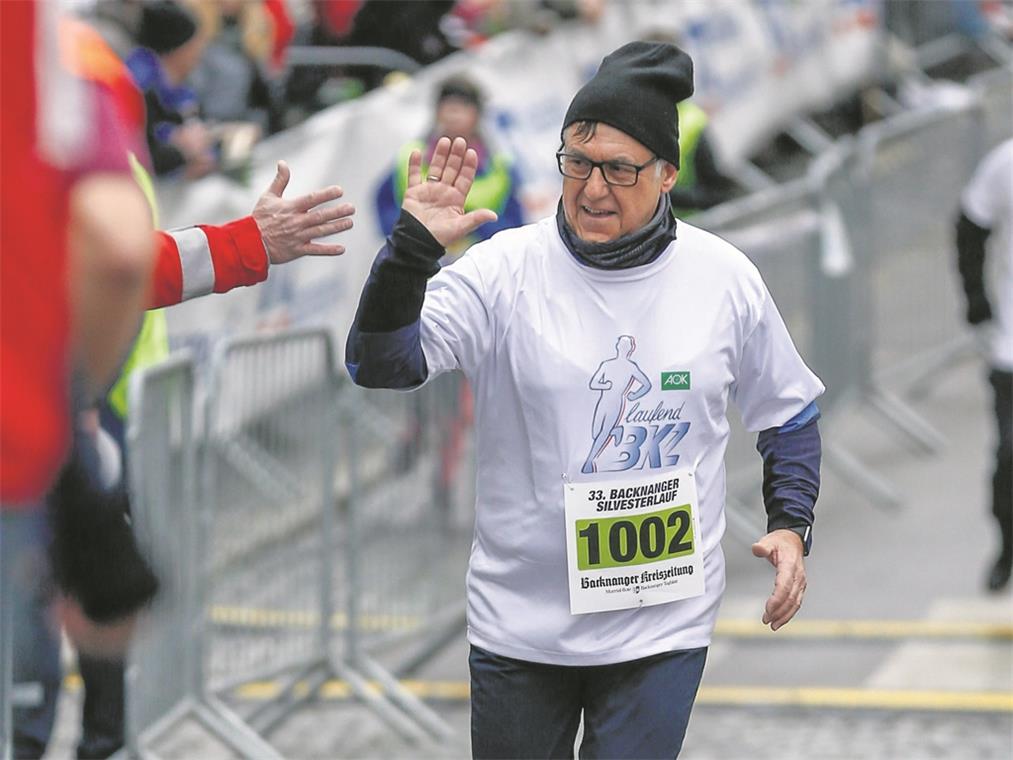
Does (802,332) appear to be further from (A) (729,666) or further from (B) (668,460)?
(B) (668,460)

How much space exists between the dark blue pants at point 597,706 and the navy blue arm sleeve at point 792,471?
1.16ft

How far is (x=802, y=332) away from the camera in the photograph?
9820 mm

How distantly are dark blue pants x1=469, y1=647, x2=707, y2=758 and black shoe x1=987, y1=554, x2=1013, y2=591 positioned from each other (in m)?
4.18

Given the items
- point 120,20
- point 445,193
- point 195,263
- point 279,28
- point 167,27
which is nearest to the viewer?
point 195,263

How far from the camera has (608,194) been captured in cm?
418

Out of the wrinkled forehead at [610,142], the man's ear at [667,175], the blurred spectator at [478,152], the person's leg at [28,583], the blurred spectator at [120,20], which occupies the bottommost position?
the blurred spectator at [478,152]

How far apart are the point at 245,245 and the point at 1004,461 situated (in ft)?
16.1

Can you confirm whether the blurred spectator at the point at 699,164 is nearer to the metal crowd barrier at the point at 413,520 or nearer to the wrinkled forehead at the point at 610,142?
the metal crowd barrier at the point at 413,520

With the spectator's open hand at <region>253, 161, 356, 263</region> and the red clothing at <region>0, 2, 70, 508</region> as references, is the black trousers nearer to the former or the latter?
the spectator's open hand at <region>253, 161, 356, 263</region>

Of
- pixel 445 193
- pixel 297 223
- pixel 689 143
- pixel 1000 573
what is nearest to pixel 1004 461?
pixel 1000 573

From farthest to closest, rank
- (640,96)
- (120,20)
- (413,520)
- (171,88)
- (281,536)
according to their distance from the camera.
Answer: (171,88) < (413,520) < (120,20) < (281,536) < (640,96)

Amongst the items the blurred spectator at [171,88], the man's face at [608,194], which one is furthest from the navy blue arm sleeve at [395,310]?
the blurred spectator at [171,88]

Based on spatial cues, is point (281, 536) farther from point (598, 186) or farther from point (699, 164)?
point (699, 164)

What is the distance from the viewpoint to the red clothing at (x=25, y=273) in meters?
2.29
